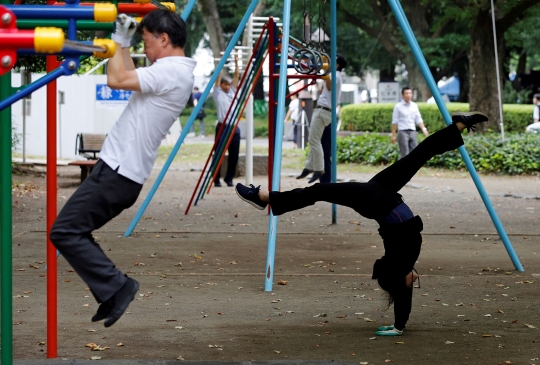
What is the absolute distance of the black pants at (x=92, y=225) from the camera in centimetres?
441

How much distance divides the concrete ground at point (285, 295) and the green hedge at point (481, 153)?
6.70 metres

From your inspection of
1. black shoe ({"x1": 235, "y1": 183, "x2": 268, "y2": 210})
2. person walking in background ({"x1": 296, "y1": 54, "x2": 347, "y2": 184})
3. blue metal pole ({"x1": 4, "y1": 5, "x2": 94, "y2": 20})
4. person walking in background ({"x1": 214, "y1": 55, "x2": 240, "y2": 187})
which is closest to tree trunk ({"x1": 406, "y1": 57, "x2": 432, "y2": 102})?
person walking in background ({"x1": 214, "y1": 55, "x2": 240, "y2": 187})

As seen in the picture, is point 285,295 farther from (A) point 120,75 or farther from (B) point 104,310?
(A) point 120,75

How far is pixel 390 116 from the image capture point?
3089 cm

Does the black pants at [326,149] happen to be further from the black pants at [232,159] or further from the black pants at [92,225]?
the black pants at [92,225]

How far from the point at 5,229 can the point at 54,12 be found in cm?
136

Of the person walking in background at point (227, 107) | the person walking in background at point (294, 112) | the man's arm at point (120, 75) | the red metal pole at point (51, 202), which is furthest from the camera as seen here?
the person walking in background at point (294, 112)

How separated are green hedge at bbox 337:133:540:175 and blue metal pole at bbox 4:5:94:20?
647 inches

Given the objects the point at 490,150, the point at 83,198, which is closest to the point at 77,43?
the point at 83,198

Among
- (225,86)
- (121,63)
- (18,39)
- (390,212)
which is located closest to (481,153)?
(225,86)

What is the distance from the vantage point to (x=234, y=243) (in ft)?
33.5

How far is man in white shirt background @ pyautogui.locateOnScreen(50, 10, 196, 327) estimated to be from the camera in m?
4.40

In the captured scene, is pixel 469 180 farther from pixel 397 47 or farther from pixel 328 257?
pixel 397 47

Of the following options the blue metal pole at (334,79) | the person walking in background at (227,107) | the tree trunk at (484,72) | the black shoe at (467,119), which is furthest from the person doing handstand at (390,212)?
Answer: the tree trunk at (484,72)
